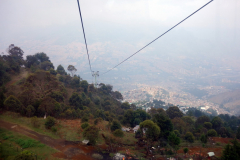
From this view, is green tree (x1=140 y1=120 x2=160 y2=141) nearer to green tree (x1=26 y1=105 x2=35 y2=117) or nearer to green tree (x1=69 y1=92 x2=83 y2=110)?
green tree (x1=26 y1=105 x2=35 y2=117)

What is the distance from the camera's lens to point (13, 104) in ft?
48.5

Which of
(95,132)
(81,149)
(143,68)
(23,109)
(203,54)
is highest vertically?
(203,54)

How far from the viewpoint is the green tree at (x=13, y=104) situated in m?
14.5

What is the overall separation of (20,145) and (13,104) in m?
6.52

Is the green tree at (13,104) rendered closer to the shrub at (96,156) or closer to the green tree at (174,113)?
the shrub at (96,156)

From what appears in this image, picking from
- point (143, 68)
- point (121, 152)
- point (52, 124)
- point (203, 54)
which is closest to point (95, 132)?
point (121, 152)

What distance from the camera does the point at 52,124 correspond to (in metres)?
14.0

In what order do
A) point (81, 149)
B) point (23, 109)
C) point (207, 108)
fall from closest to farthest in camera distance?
point (81, 149)
point (23, 109)
point (207, 108)

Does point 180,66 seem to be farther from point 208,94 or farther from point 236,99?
point 236,99

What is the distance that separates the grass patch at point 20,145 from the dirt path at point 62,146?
0.59m

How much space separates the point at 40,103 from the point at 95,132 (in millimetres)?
9722

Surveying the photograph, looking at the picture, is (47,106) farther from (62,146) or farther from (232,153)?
(232,153)

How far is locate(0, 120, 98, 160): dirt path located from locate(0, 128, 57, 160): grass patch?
59cm

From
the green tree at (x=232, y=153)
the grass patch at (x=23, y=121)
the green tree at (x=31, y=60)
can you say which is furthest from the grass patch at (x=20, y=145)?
the green tree at (x=31, y=60)
